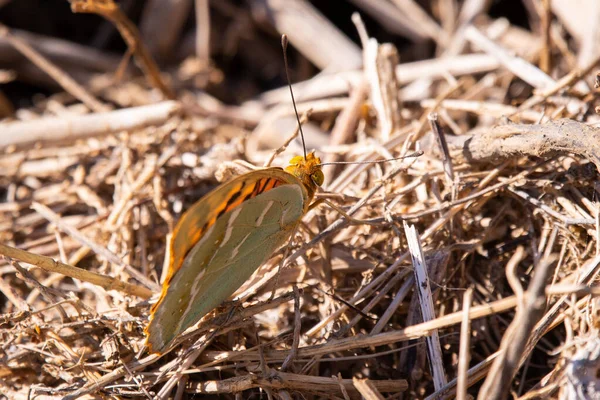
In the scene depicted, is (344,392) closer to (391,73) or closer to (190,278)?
(190,278)

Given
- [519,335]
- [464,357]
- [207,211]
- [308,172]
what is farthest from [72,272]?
[519,335]

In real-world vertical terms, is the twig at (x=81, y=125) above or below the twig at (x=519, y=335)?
above

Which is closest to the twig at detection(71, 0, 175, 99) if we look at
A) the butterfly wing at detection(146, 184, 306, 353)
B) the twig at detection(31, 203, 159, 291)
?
the twig at detection(31, 203, 159, 291)

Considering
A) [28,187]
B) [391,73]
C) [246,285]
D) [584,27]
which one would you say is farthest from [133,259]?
[584,27]

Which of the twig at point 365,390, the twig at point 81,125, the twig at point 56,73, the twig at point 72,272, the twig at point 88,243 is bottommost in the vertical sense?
the twig at point 365,390

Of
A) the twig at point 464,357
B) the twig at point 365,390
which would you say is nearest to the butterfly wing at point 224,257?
the twig at point 365,390

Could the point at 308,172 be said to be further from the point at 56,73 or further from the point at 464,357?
the point at 56,73

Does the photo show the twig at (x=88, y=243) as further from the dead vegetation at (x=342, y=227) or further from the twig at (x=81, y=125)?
the twig at (x=81, y=125)
